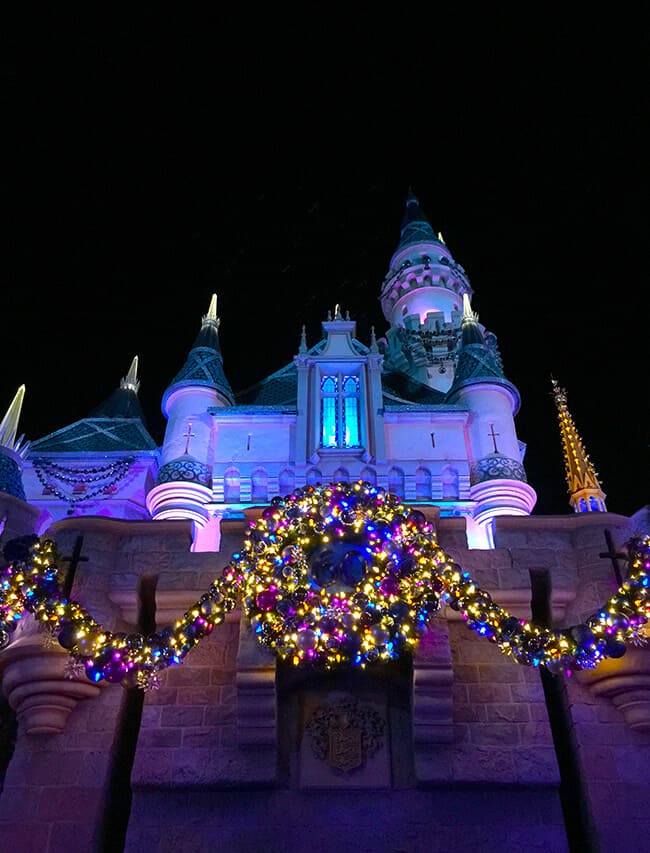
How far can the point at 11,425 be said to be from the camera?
2400cm

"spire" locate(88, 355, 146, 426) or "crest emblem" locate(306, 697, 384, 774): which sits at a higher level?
"spire" locate(88, 355, 146, 426)

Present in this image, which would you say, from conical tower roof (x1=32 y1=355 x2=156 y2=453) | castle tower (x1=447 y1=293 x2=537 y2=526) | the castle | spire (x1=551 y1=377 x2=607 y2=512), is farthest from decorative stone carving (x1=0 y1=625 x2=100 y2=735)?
spire (x1=551 y1=377 x2=607 y2=512)

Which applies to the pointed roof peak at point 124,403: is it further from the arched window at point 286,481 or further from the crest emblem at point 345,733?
the crest emblem at point 345,733

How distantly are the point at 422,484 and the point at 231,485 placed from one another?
6549mm

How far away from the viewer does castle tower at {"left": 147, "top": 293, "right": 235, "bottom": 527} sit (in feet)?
72.2

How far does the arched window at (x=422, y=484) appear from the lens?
23.3 m

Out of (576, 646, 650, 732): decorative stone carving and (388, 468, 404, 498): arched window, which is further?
(388, 468, 404, 498): arched window

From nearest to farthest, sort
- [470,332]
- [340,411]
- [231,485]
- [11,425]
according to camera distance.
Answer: [231,485]
[11,425]
[340,411]
[470,332]

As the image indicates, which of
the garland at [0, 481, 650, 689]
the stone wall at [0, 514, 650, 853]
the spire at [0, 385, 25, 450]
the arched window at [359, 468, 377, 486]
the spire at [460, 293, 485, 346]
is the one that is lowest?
the stone wall at [0, 514, 650, 853]

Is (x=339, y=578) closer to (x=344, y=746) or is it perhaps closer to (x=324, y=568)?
(x=324, y=568)

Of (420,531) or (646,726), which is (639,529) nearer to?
(646,726)

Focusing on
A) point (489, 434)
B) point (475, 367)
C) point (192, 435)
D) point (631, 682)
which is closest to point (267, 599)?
point (631, 682)

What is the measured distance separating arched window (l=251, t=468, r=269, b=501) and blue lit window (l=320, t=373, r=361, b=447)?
254cm

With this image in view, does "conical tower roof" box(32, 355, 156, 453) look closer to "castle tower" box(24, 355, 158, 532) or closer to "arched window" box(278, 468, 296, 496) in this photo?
"castle tower" box(24, 355, 158, 532)
